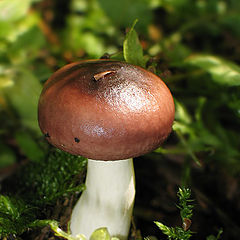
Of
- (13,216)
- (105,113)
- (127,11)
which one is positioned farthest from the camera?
(127,11)

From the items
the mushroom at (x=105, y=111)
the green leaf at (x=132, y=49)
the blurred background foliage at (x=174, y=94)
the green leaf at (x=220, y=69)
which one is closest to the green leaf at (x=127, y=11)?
Result: the blurred background foliage at (x=174, y=94)

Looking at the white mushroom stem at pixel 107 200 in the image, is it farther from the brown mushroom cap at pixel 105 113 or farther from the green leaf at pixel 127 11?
the green leaf at pixel 127 11

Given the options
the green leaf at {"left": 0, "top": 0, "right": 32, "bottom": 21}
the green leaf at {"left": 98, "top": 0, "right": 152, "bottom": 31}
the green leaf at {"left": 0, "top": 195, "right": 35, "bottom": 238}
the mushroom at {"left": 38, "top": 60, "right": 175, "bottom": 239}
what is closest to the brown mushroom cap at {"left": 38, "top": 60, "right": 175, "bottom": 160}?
the mushroom at {"left": 38, "top": 60, "right": 175, "bottom": 239}

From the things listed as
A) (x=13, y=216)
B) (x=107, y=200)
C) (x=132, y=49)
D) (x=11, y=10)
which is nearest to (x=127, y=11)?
(x=11, y=10)

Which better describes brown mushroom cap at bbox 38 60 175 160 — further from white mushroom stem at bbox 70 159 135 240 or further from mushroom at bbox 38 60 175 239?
white mushroom stem at bbox 70 159 135 240

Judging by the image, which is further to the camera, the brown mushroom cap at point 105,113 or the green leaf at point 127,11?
the green leaf at point 127,11

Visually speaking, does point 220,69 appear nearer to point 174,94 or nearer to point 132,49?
point 174,94
